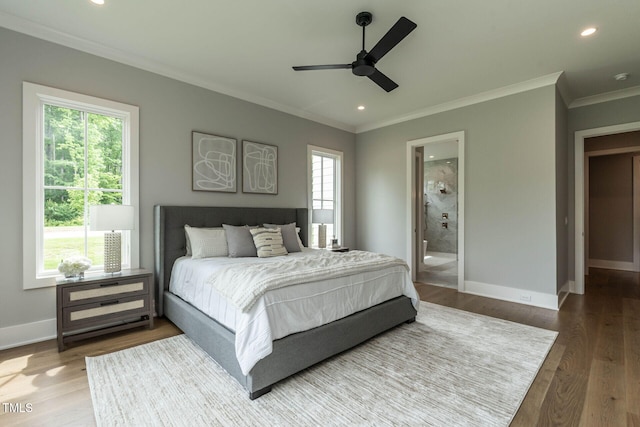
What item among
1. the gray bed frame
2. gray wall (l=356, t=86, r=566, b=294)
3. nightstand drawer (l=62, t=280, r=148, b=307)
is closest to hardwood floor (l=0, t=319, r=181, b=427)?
nightstand drawer (l=62, t=280, r=148, b=307)

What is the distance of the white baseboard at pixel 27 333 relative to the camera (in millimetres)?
2654

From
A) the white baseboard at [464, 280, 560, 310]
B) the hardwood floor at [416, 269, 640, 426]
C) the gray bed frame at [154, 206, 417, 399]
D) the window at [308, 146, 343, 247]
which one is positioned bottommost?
the hardwood floor at [416, 269, 640, 426]

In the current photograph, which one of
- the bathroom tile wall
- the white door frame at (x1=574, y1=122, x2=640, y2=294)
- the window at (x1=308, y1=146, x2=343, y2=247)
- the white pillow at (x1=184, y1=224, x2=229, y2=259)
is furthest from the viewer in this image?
the bathroom tile wall

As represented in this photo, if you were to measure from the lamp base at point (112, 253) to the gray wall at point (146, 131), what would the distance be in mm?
364

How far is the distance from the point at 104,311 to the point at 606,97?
22.4ft

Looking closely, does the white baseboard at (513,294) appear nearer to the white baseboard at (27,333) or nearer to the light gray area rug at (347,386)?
the light gray area rug at (347,386)

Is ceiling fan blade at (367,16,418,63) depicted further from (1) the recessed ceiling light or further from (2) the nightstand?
(2) the nightstand

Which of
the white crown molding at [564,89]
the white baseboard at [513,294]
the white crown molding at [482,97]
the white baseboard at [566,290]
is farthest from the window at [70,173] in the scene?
the white baseboard at [566,290]

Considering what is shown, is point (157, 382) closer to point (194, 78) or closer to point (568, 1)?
point (194, 78)

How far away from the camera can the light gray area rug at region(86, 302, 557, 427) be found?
1772mm

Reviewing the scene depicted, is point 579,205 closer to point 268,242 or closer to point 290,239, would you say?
point 290,239

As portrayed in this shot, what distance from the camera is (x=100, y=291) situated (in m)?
2.79

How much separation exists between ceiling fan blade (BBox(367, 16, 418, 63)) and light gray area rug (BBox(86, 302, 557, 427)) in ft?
8.51

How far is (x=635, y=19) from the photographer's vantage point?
262 centimetres
